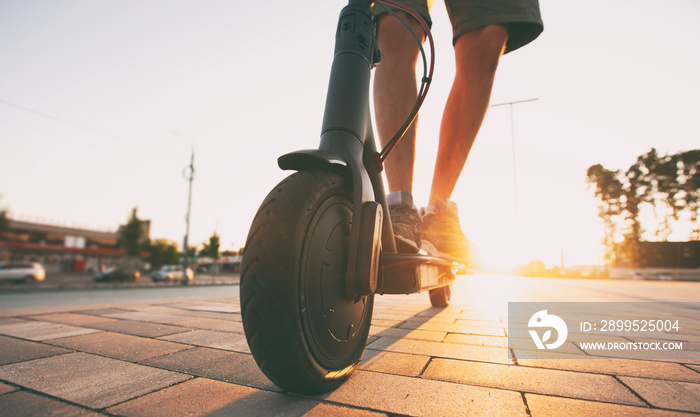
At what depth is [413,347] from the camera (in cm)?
170

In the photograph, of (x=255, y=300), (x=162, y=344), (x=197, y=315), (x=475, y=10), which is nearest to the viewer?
(x=255, y=300)

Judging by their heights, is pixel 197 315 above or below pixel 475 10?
below

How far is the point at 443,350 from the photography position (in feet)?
5.32

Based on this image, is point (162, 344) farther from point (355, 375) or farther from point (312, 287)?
point (312, 287)

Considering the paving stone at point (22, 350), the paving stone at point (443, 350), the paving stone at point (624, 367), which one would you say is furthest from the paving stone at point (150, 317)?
the paving stone at point (624, 367)

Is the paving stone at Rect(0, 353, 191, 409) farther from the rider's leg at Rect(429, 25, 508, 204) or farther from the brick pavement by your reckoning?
the rider's leg at Rect(429, 25, 508, 204)

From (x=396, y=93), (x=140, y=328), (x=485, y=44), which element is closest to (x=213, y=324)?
(x=140, y=328)

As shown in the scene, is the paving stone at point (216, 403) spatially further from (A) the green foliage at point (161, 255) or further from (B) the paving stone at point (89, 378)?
(A) the green foliage at point (161, 255)

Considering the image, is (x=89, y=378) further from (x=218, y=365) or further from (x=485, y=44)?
(x=485, y=44)

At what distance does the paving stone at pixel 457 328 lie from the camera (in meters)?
2.09

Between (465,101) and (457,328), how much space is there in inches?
57.3

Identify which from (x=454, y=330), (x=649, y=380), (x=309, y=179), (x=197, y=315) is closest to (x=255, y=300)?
(x=309, y=179)

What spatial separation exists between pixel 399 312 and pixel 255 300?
247 cm

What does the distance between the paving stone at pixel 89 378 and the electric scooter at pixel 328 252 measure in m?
0.46
